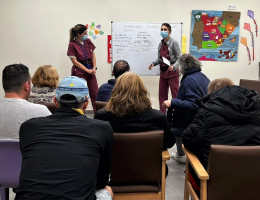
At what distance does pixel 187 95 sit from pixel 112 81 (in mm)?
735

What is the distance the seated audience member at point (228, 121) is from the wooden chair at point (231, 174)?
199 millimetres

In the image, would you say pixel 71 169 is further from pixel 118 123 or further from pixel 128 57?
pixel 128 57

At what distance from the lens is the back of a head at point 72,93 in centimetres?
133

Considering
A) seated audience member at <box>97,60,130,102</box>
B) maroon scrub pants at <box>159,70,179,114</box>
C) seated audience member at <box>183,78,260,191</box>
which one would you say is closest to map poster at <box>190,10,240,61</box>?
maroon scrub pants at <box>159,70,179,114</box>

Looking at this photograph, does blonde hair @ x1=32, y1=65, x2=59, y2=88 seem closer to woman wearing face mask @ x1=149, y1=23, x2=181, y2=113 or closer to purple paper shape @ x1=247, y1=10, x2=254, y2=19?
woman wearing face mask @ x1=149, y1=23, x2=181, y2=113

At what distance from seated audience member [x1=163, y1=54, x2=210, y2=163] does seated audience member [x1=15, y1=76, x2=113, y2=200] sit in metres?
1.25

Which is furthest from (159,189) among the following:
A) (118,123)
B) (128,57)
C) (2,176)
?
(128,57)

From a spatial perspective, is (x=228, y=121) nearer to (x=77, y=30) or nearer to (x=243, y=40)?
(x=77, y=30)

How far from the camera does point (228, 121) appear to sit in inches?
62.9

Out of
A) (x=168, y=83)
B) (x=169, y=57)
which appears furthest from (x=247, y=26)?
(x=168, y=83)

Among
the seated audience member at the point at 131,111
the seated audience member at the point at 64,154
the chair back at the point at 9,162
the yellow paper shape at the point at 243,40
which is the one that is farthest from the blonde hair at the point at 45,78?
the yellow paper shape at the point at 243,40

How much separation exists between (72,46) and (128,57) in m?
1.09

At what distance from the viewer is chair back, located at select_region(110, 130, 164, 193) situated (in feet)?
5.03

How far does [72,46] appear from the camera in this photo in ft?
13.3
